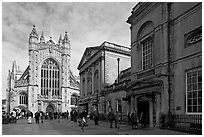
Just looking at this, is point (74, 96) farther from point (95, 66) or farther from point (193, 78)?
point (193, 78)

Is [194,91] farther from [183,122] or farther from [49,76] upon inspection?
[49,76]

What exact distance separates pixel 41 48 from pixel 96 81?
1643 inches

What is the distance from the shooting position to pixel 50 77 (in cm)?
7600

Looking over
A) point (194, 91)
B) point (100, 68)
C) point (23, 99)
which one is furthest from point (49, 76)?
point (194, 91)

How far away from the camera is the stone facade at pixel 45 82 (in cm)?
7212

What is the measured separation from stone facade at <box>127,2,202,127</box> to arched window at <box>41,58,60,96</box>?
55.6 meters

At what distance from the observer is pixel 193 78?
15727 mm

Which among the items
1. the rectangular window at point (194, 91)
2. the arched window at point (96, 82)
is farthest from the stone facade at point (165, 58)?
the arched window at point (96, 82)

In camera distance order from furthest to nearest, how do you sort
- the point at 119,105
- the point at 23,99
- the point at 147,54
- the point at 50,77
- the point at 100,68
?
1. the point at 50,77
2. the point at 23,99
3. the point at 100,68
4. the point at 119,105
5. the point at 147,54

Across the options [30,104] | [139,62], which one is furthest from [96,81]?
[30,104]

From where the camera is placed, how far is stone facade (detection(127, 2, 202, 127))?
15734 millimetres

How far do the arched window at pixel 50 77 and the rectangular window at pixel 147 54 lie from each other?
5617 cm

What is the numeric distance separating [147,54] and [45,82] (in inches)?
2273

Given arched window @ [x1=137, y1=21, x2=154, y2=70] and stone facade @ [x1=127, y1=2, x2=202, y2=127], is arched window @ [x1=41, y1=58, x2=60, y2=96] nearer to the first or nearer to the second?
stone facade @ [x1=127, y1=2, x2=202, y2=127]
